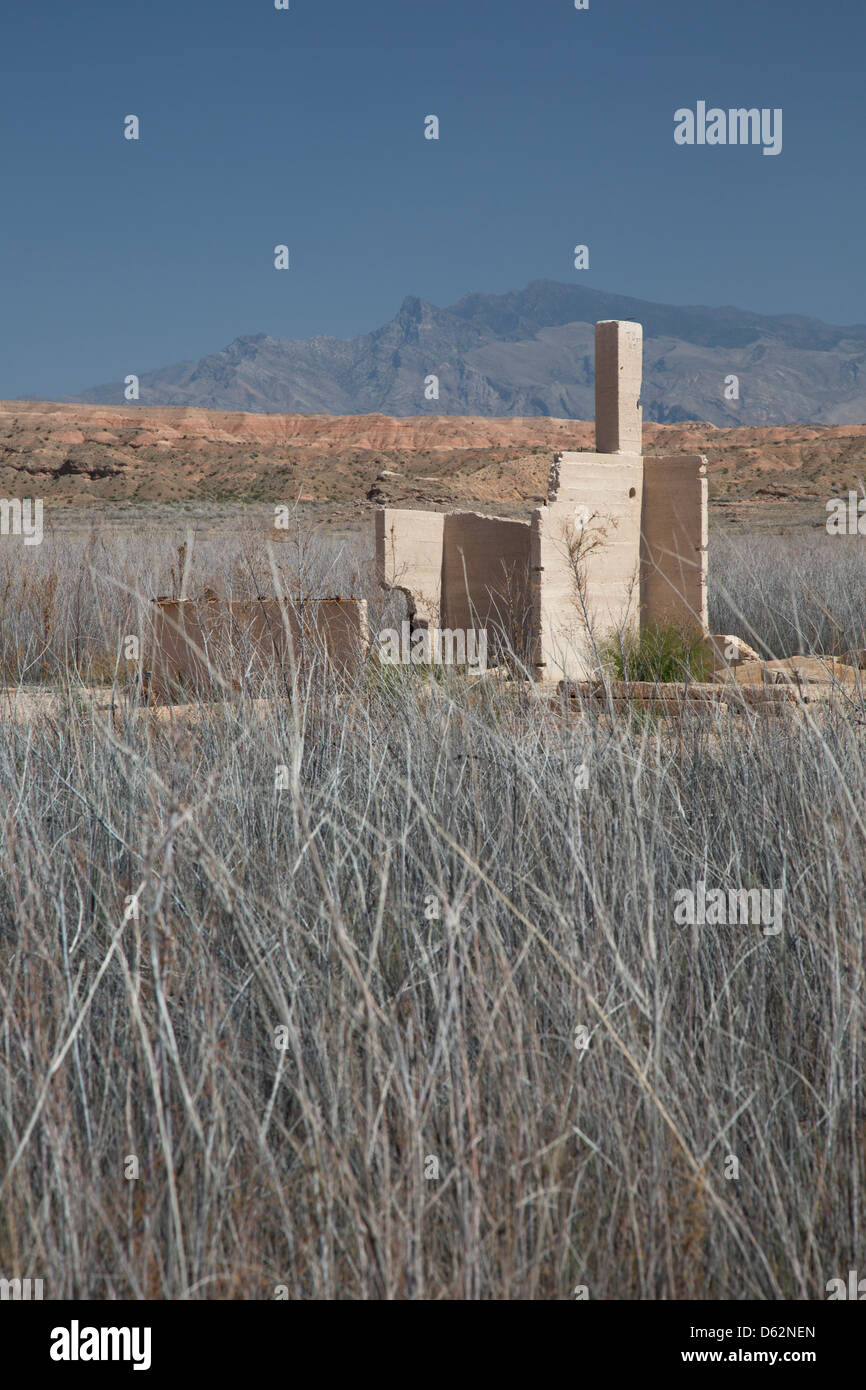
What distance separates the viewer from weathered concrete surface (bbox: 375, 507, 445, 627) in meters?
8.33

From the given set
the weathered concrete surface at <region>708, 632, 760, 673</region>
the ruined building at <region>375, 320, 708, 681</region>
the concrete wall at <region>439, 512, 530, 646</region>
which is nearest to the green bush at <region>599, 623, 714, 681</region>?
the weathered concrete surface at <region>708, 632, 760, 673</region>

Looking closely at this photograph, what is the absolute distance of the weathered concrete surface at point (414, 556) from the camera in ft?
27.3

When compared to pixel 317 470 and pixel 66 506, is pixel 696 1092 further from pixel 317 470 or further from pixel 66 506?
pixel 317 470

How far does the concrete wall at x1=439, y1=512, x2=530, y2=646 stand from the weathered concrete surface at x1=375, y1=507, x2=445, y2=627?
0.32ft

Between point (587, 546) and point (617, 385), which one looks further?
point (617, 385)

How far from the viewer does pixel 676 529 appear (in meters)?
8.12

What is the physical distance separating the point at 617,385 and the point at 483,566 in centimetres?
170

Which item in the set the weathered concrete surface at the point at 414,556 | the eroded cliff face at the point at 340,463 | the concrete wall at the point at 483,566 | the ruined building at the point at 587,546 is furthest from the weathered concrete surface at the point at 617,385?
the eroded cliff face at the point at 340,463

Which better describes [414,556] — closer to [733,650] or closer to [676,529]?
[676,529]

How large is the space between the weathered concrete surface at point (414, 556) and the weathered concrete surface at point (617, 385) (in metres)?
1.47

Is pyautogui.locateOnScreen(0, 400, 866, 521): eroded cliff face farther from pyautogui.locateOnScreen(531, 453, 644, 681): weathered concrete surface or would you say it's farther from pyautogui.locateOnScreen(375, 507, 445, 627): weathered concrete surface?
pyautogui.locateOnScreen(531, 453, 644, 681): weathered concrete surface

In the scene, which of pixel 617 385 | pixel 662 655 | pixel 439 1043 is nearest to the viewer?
pixel 439 1043

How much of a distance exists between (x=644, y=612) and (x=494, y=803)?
5.84m

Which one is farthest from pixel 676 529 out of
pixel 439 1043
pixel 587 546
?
pixel 439 1043
